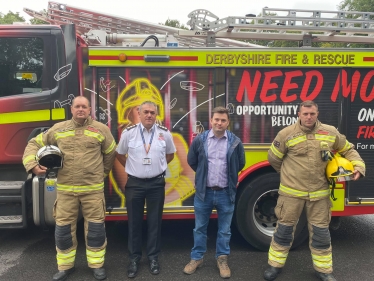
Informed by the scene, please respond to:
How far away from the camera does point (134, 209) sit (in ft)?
11.2

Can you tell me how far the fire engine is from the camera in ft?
12.2

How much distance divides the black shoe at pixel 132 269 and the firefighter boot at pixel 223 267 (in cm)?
82

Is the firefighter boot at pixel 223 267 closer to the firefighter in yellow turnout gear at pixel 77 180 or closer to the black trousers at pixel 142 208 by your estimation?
the black trousers at pixel 142 208

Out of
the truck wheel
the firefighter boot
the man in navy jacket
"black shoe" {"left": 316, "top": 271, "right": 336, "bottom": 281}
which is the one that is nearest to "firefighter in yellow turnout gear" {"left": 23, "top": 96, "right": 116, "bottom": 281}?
the man in navy jacket

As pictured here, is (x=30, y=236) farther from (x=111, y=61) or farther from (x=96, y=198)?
(x=111, y=61)

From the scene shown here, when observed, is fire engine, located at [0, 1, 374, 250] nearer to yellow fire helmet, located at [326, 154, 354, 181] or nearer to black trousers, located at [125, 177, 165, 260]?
black trousers, located at [125, 177, 165, 260]

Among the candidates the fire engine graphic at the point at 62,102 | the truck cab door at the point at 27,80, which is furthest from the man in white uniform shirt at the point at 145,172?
the truck cab door at the point at 27,80

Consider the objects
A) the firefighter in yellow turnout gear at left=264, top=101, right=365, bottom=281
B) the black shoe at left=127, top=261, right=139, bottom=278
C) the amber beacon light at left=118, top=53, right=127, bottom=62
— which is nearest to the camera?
the firefighter in yellow turnout gear at left=264, top=101, right=365, bottom=281

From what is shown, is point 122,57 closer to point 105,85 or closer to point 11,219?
point 105,85

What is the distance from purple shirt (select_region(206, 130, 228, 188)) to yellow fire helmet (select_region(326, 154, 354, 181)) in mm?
970

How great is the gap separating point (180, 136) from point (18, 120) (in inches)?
68.4

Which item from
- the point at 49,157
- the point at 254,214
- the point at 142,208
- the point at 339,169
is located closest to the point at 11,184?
the point at 49,157

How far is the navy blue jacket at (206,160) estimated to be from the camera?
3332mm

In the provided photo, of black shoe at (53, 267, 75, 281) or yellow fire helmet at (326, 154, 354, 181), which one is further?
black shoe at (53, 267, 75, 281)
